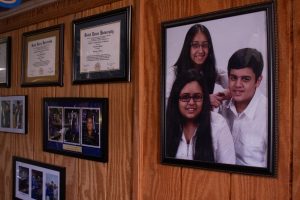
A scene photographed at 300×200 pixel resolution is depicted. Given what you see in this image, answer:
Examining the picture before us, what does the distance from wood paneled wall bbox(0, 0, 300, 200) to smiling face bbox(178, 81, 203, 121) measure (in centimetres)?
11

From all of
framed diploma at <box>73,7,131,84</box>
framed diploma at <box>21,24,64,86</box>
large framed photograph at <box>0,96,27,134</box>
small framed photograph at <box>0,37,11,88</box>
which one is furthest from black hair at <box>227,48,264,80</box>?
small framed photograph at <box>0,37,11,88</box>

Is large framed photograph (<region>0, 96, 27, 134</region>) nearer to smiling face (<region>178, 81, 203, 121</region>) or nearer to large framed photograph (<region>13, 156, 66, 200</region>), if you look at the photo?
large framed photograph (<region>13, 156, 66, 200</region>)

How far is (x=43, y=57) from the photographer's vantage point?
5.14ft

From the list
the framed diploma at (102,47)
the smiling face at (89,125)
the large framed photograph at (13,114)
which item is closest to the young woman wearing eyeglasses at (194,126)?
the framed diploma at (102,47)

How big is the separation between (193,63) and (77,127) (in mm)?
685

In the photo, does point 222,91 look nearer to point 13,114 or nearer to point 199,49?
point 199,49

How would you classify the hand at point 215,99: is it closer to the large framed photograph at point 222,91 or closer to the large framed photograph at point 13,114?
the large framed photograph at point 222,91

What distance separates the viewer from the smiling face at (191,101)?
1002 millimetres

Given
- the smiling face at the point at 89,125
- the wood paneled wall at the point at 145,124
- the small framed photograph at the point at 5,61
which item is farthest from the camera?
the small framed photograph at the point at 5,61

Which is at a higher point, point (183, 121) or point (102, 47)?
point (102, 47)

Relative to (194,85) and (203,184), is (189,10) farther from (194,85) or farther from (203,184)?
(203,184)

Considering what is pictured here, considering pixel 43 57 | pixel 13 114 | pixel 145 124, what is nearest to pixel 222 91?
pixel 145 124

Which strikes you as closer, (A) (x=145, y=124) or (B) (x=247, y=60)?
(B) (x=247, y=60)

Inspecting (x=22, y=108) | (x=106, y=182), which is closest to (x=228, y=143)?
(x=106, y=182)
